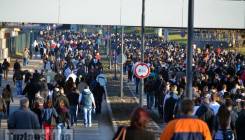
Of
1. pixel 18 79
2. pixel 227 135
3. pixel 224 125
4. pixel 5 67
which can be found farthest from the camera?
pixel 5 67

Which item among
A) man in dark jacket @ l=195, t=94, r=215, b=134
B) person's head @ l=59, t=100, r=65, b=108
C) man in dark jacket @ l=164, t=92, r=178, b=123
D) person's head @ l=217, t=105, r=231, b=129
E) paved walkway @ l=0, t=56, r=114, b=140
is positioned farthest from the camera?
man in dark jacket @ l=164, t=92, r=178, b=123

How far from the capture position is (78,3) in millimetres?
34812

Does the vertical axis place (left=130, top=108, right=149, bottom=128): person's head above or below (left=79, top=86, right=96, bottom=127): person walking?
above

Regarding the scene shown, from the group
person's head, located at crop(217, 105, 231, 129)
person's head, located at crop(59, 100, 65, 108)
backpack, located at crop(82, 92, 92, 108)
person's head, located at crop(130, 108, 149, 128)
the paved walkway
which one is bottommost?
the paved walkway

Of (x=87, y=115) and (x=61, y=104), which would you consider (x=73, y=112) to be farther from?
(x=61, y=104)

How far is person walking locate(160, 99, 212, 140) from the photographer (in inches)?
430

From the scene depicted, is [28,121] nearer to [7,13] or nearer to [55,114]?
[55,114]

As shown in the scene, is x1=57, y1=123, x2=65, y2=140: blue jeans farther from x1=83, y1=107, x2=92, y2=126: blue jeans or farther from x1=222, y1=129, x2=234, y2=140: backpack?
x1=222, y1=129, x2=234, y2=140: backpack

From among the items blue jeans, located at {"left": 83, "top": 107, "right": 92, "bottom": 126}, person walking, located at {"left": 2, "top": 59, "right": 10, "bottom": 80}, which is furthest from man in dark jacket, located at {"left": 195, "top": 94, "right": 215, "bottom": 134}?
person walking, located at {"left": 2, "top": 59, "right": 10, "bottom": 80}

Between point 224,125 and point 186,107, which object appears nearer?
point 186,107

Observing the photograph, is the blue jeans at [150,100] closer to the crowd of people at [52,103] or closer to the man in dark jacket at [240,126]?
Result: the crowd of people at [52,103]

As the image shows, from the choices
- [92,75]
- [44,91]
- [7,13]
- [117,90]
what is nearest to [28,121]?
[44,91]

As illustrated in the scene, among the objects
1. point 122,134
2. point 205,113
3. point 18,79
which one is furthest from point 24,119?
point 18,79

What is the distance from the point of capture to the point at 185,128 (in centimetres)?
1093
